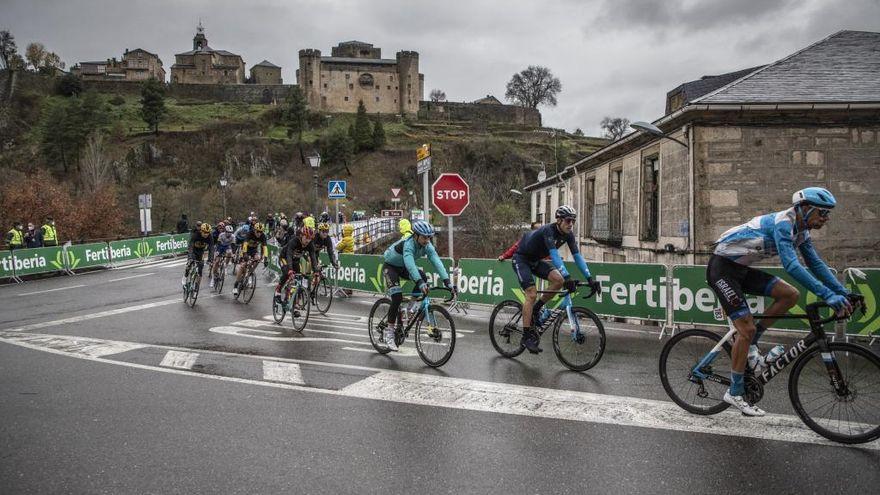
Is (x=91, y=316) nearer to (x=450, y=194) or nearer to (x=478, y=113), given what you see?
(x=450, y=194)

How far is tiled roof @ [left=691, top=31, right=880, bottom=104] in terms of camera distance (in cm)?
1300

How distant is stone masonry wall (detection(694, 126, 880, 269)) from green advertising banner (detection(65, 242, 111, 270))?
2173 centimetres

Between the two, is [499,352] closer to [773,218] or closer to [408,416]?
[408,416]

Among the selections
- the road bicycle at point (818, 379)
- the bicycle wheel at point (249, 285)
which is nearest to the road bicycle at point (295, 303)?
the bicycle wheel at point (249, 285)

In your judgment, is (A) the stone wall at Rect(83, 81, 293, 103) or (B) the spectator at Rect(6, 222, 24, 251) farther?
(A) the stone wall at Rect(83, 81, 293, 103)

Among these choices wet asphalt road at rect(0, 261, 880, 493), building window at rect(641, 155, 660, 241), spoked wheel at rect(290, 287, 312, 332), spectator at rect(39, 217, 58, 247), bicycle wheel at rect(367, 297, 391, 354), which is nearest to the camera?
wet asphalt road at rect(0, 261, 880, 493)

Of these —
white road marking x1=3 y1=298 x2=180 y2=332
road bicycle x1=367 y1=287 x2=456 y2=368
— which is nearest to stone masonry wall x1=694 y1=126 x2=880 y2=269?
road bicycle x1=367 y1=287 x2=456 y2=368

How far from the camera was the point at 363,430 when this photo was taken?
4961 millimetres

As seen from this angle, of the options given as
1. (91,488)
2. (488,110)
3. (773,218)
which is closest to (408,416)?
(91,488)

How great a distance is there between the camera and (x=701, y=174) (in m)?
13.6

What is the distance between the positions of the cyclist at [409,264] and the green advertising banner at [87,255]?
19.4 m

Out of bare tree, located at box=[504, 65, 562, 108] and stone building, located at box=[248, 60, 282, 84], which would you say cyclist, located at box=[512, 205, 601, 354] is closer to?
bare tree, located at box=[504, 65, 562, 108]

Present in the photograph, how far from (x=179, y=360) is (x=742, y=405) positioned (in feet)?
21.1

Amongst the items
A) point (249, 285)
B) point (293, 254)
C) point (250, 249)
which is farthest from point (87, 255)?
point (293, 254)
